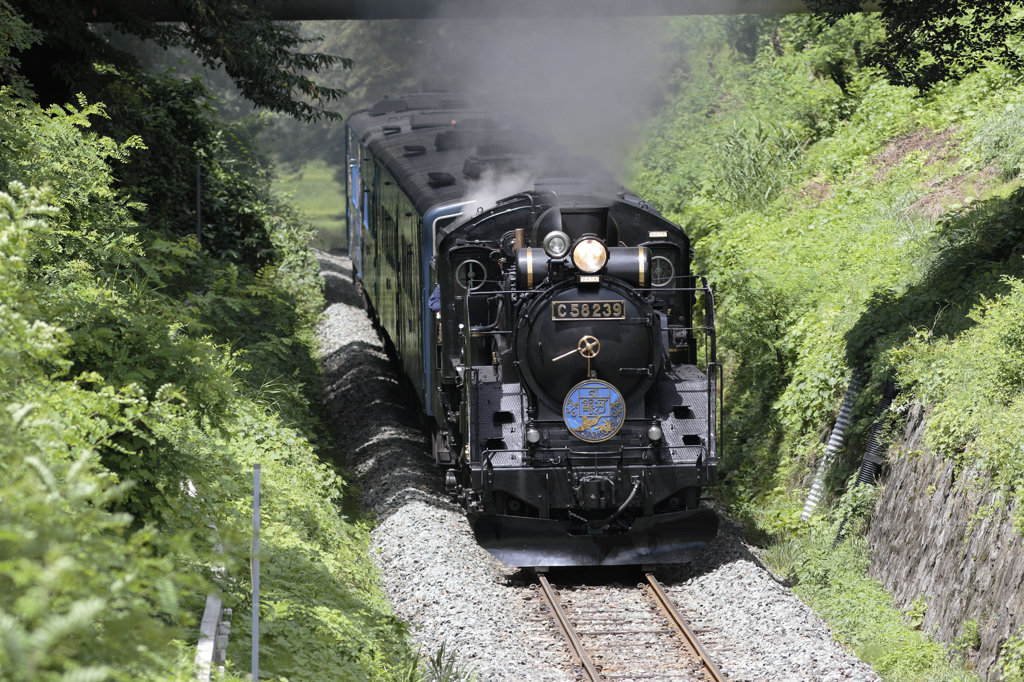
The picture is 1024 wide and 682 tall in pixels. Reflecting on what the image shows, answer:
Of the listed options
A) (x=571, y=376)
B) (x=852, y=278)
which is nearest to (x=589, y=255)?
(x=571, y=376)

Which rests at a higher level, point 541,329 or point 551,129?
point 551,129

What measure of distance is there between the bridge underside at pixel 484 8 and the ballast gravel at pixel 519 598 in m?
7.28

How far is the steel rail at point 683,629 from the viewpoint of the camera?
26.0 ft

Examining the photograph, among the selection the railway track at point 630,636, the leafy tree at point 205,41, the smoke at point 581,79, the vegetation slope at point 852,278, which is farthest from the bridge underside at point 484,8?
the railway track at point 630,636

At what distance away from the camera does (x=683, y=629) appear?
8734 millimetres

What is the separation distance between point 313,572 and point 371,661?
3.88 feet

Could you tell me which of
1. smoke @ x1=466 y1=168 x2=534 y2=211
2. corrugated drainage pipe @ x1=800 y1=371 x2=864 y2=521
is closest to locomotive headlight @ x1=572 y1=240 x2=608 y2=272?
smoke @ x1=466 y1=168 x2=534 y2=211

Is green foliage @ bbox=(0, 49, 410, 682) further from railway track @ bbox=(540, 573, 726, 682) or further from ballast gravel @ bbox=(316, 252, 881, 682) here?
railway track @ bbox=(540, 573, 726, 682)

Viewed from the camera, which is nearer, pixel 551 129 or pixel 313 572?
pixel 313 572

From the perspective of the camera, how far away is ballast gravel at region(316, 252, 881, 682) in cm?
805

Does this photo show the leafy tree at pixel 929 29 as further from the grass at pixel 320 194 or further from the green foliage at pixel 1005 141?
the grass at pixel 320 194

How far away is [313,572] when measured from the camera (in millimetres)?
8359

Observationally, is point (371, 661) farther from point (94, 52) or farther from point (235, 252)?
point (235, 252)

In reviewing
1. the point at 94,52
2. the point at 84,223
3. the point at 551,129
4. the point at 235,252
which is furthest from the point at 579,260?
the point at 235,252
